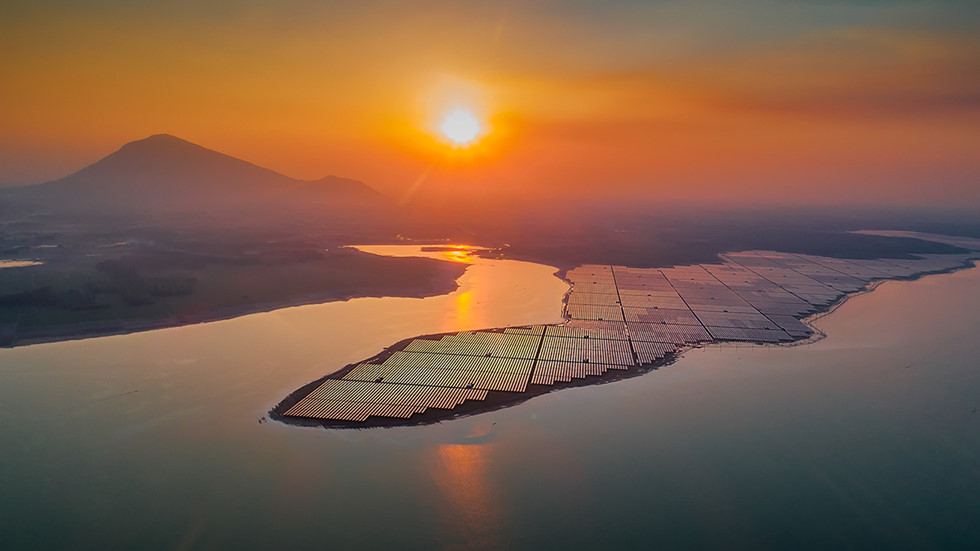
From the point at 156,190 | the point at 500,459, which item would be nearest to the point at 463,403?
the point at 500,459

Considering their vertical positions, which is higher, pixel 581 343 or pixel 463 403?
pixel 581 343

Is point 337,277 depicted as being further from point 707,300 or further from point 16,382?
point 707,300

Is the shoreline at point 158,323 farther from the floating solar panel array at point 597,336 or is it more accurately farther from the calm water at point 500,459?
the floating solar panel array at point 597,336

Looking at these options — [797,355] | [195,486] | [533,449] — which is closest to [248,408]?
[195,486]

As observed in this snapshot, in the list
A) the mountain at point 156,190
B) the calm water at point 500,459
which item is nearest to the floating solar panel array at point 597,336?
the calm water at point 500,459

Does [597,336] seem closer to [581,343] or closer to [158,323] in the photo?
[581,343]

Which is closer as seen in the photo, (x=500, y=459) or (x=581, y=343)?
(x=500, y=459)

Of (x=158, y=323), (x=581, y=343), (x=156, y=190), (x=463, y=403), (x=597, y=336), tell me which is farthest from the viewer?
(x=156, y=190)
